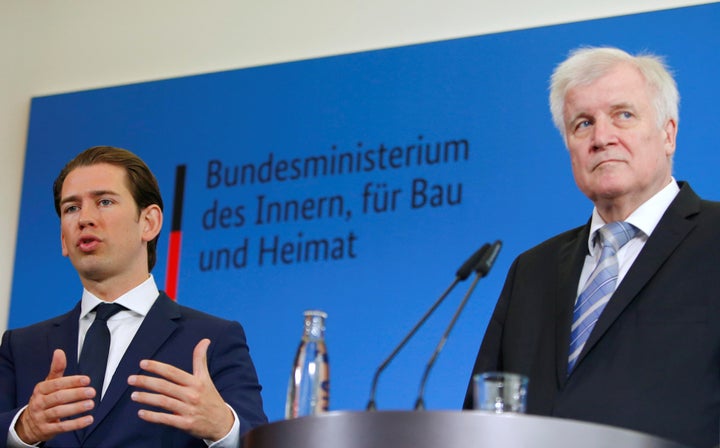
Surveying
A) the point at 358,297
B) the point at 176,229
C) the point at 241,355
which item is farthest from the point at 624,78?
the point at 176,229

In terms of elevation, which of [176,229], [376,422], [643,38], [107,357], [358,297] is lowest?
[376,422]

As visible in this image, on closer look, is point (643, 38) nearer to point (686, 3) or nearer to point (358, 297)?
point (686, 3)

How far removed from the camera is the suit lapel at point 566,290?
2887mm

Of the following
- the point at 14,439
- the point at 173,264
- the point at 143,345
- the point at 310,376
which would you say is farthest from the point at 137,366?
the point at 173,264

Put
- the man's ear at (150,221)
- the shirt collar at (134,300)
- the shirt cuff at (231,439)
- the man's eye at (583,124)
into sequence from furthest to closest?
the man's ear at (150,221)
the shirt collar at (134,300)
the man's eye at (583,124)
the shirt cuff at (231,439)

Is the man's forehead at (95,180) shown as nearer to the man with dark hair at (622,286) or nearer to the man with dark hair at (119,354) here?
the man with dark hair at (119,354)

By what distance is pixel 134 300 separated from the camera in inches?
141

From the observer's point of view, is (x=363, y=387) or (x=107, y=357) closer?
(x=107, y=357)

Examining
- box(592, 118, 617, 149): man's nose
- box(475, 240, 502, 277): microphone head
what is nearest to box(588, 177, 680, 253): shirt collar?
box(592, 118, 617, 149): man's nose

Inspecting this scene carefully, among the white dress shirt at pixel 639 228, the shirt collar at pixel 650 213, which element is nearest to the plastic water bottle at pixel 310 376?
the white dress shirt at pixel 639 228

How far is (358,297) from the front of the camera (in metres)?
4.95

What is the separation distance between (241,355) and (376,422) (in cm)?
133

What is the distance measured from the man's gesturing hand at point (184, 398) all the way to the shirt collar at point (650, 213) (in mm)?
994

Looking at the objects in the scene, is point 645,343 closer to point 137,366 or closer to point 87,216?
point 137,366
